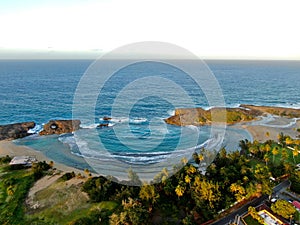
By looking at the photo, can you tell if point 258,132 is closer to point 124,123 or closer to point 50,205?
point 124,123

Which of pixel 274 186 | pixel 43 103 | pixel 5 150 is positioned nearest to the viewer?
pixel 274 186

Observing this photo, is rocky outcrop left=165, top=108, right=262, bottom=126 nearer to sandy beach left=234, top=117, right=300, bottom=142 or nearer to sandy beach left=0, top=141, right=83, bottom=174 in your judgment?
sandy beach left=234, top=117, right=300, bottom=142

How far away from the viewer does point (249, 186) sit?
3072cm

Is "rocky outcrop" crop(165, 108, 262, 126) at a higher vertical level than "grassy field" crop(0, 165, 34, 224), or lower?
higher

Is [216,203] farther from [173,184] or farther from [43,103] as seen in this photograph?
[43,103]

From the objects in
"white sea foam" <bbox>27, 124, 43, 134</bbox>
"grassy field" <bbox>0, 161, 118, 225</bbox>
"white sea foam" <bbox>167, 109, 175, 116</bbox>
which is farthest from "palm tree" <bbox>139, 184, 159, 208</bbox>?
"white sea foam" <bbox>167, 109, 175, 116</bbox>

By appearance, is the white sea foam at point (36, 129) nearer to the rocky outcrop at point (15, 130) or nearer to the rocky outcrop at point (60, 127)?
the rocky outcrop at point (15, 130)

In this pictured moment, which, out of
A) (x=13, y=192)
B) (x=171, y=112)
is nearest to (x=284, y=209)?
(x=13, y=192)

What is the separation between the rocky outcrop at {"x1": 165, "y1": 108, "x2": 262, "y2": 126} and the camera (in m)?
68.9

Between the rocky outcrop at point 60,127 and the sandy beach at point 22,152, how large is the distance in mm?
8417

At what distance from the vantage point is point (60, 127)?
64.0 meters

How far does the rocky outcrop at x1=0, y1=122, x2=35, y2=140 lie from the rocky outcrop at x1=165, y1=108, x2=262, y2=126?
129 feet

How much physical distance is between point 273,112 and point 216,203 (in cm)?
6103

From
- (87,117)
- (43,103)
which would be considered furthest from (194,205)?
(43,103)
